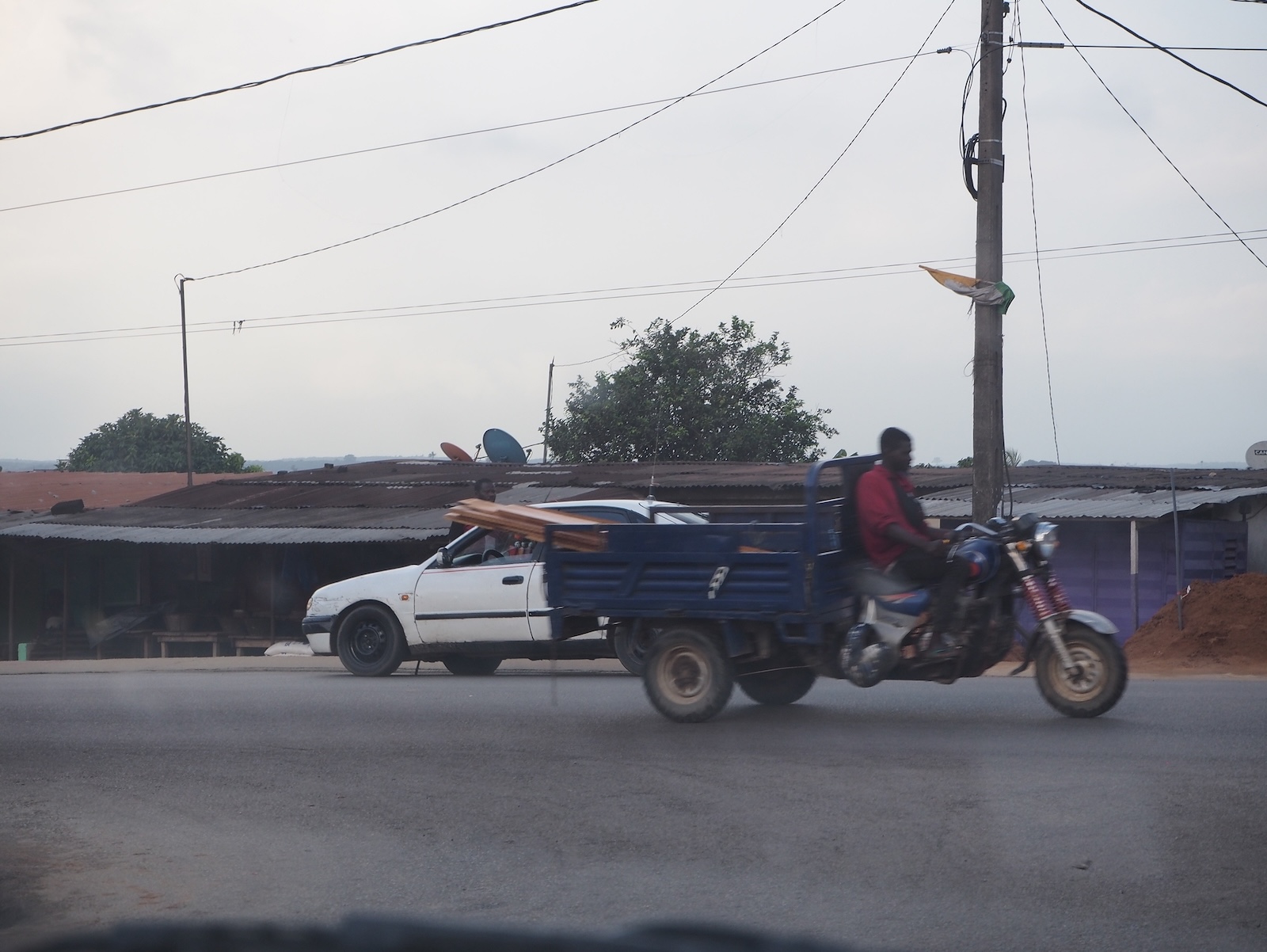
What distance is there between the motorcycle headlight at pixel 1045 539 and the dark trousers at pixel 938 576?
0.47 meters

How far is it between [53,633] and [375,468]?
373 inches

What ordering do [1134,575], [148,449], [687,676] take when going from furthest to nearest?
1. [148,449]
2. [1134,575]
3. [687,676]

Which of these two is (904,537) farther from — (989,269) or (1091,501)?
(1091,501)

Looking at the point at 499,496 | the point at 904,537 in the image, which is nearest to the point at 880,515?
the point at 904,537

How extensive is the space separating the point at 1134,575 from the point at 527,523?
11.0 metres

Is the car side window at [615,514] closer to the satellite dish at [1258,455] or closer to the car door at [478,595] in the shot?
the car door at [478,595]

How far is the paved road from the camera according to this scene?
195 inches

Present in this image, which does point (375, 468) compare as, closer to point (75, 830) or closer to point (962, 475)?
point (962, 475)

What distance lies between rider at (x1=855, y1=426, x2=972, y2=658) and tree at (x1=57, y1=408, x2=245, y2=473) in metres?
59.0

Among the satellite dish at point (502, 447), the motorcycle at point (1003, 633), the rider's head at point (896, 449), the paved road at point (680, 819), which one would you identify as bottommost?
the paved road at point (680, 819)

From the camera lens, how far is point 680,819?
6340mm

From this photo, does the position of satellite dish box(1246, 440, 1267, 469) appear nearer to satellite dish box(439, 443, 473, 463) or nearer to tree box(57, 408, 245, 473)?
satellite dish box(439, 443, 473, 463)

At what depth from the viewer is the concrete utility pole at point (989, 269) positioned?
569 inches

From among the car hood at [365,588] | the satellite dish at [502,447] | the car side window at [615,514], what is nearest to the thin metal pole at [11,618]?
the satellite dish at [502,447]
